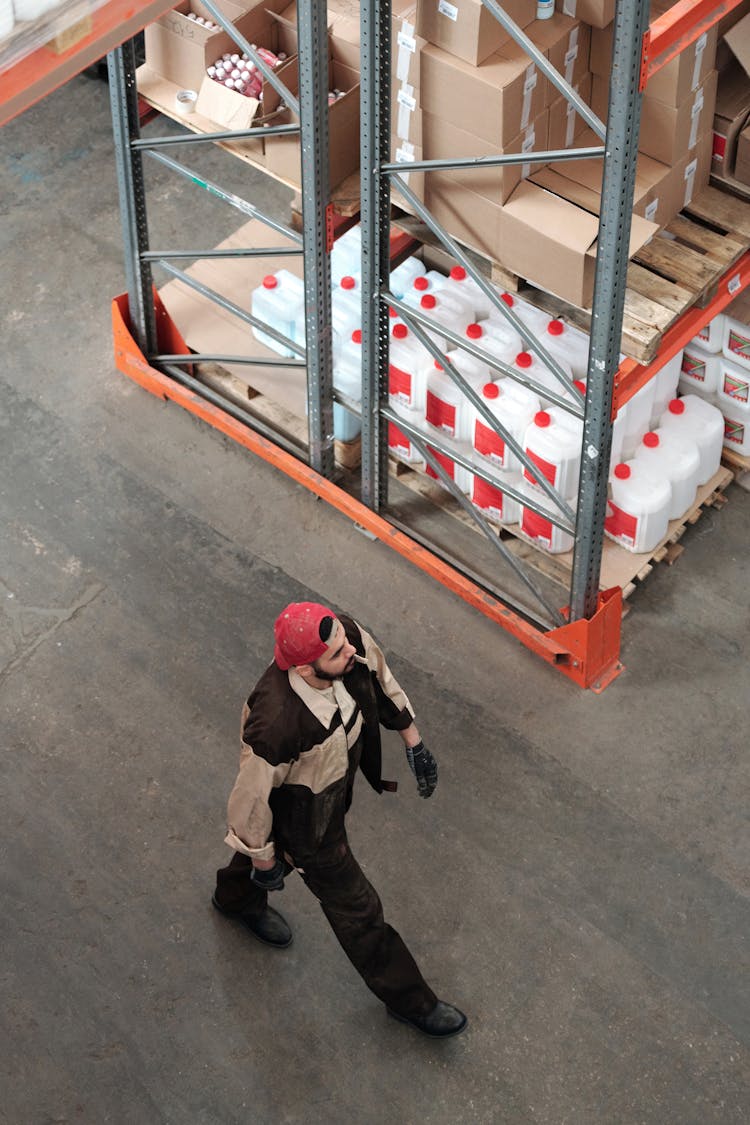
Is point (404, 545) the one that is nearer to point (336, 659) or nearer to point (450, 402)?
point (450, 402)

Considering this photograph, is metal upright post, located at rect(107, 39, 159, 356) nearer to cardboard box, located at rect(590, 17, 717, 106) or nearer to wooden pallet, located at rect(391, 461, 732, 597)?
wooden pallet, located at rect(391, 461, 732, 597)

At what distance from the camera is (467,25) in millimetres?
5281

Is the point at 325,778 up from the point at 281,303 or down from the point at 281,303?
down

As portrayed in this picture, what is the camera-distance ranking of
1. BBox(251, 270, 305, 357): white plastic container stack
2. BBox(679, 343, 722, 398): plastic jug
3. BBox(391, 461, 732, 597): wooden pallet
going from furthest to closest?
BBox(251, 270, 305, 357): white plastic container stack
BBox(679, 343, 722, 398): plastic jug
BBox(391, 461, 732, 597): wooden pallet

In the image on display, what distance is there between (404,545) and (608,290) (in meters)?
2.15

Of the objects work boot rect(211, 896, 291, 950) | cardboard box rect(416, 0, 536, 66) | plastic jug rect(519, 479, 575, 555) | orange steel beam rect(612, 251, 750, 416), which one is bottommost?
work boot rect(211, 896, 291, 950)

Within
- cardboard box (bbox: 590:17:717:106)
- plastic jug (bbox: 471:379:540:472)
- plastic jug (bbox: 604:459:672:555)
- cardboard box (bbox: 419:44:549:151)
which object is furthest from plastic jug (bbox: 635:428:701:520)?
cardboard box (bbox: 419:44:549:151)

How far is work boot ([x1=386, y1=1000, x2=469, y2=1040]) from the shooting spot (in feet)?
18.0

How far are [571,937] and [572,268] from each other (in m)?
2.66

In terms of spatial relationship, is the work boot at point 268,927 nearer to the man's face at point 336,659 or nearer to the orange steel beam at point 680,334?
the man's face at point 336,659

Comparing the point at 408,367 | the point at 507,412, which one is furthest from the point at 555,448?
the point at 408,367

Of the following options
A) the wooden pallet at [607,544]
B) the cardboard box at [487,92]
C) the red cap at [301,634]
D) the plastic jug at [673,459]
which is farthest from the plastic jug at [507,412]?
the red cap at [301,634]

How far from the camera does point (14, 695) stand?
261 inches

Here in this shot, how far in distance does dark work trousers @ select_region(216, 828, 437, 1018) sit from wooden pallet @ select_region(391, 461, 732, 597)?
2.10 meters
